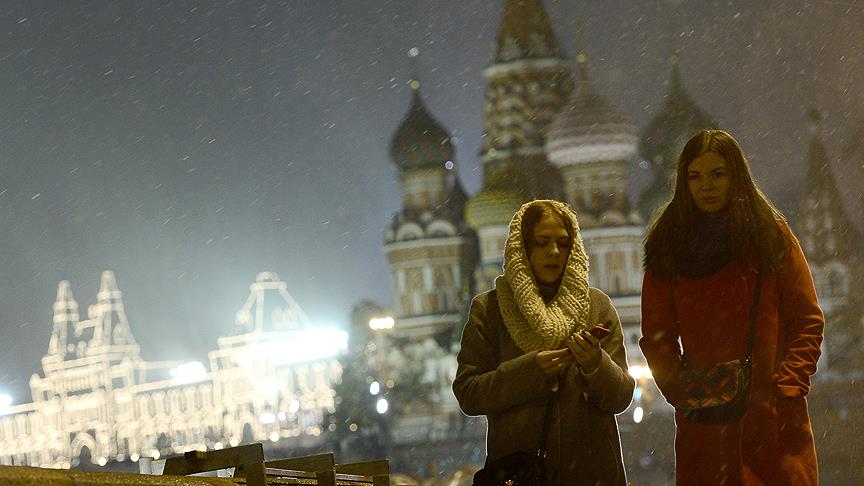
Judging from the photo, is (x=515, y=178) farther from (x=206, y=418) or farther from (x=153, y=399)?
(x=153, y=399)

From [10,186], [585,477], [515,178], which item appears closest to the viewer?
[585,477]

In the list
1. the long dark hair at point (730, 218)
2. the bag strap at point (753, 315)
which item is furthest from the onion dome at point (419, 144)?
the bag strap at point (753, 315)

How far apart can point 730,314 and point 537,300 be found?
0.34m

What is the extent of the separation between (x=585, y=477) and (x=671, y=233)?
1.53ft

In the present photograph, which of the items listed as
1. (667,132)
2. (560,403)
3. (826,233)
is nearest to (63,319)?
(667,132)

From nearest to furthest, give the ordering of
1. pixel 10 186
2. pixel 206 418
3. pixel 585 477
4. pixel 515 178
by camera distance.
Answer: pixel 585 477 < pixel 515 178 < pixel 206 418 < pixel 10 186

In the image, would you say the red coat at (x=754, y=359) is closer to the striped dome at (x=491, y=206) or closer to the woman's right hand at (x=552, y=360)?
the woman's right hand at (x=552, y=360)

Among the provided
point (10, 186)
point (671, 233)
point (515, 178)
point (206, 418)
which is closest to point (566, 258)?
point (671, 233)

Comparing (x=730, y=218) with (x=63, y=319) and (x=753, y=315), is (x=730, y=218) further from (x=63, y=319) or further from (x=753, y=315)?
(x=63, y=319)

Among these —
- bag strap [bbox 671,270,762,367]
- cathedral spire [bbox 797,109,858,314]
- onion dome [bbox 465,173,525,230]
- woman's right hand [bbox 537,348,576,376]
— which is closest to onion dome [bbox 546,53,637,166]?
onion dome [bbox 465,173,525,230]

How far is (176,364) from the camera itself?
89.5m

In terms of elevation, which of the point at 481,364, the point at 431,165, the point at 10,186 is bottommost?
the point at 481,364

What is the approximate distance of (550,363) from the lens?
10.8ft

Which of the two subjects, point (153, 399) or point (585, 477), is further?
point (153, 399)
